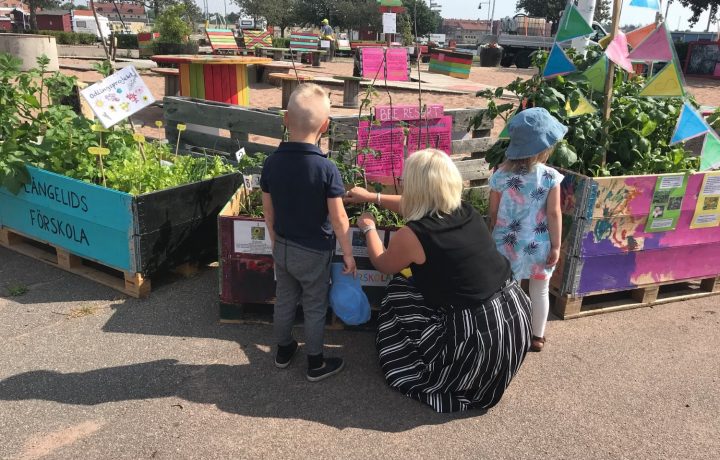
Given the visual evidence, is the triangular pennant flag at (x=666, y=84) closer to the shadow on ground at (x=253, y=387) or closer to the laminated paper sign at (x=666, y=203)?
the laminated paper sign at (x=666, y=203)

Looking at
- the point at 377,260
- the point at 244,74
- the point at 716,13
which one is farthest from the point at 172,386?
the point at 716,13

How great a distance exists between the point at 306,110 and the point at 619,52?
85.7 inches

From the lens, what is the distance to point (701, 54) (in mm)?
26703

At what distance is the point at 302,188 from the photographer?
2.74 metres

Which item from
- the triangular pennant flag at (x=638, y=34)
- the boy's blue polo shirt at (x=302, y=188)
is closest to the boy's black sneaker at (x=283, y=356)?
the boy's blue polo shirt at (x=302, y=188)

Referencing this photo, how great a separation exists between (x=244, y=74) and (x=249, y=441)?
23.1 ft

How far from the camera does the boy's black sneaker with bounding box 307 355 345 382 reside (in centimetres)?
308

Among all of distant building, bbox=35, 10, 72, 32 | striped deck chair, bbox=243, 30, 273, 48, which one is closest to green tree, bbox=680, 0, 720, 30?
striped deck chair, bbox=243, 30, 273, 48

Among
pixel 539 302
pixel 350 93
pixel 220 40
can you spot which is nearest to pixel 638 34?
pixel 539 302

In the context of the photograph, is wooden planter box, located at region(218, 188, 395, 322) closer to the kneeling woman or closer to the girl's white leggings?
the kneeling woman

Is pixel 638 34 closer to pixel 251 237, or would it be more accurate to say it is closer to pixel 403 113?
pixel 403 113

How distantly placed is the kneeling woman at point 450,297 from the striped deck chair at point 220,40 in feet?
39.1

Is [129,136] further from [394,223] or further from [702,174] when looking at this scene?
[702,174]

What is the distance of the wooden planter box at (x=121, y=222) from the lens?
3656mm
